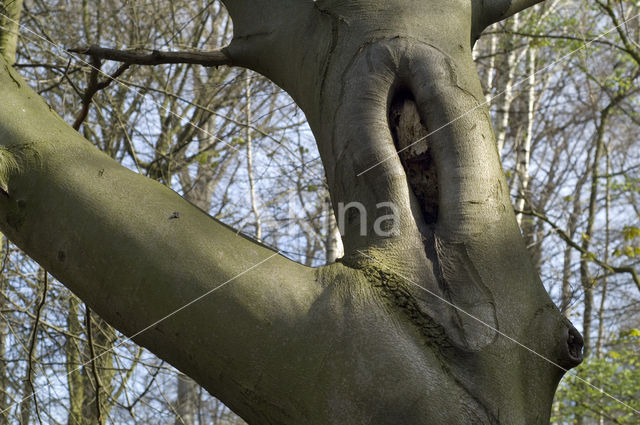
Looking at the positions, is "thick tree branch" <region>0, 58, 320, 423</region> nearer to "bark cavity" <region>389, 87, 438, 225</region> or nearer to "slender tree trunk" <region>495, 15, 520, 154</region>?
"bark cavity" <region>389, 87, 438, 225</region>

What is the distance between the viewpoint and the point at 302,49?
1746mm

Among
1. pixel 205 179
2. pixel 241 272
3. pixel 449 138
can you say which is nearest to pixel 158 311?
pixel 241 272

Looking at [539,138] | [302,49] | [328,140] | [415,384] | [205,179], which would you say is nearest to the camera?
[415,384]

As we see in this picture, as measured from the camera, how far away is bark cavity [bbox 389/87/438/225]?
1533 millimetres

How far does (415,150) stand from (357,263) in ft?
1.02

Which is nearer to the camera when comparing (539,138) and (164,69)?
(164,69)

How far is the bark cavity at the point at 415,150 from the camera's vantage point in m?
1.53

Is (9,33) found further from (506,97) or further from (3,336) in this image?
(506,97)

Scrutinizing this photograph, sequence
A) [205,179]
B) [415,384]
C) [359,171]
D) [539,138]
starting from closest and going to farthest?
[415,384] < [359,171] < [205,179] < [539,138]

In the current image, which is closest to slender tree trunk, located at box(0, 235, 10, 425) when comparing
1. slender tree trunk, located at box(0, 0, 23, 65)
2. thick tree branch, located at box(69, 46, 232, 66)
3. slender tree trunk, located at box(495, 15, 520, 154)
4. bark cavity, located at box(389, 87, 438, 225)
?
slender tree trunk, located at box(0, 0, 23, 65)

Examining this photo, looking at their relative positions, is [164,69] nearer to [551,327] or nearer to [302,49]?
[302,49]

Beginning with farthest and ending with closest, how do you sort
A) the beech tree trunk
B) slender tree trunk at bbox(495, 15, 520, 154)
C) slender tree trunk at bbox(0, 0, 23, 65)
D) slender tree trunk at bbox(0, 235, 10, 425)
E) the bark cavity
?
slender tree trunk at bbox(495, 15, 520, 154)
slender tree trunk at bbox(0, 235, 10, 425)
slender tree trunk at bbox(0, 0, 23, 65)
the bark cavity
the beech tree trunk

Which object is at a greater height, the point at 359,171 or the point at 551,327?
the point at 359,171

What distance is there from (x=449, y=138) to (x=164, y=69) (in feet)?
20.3
